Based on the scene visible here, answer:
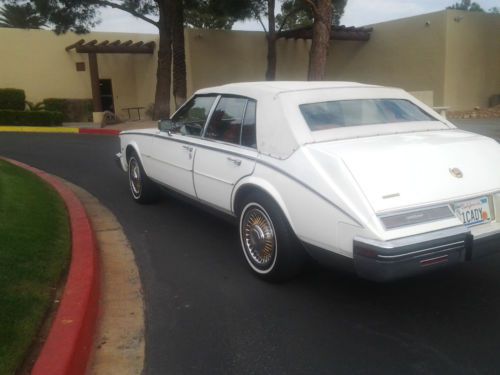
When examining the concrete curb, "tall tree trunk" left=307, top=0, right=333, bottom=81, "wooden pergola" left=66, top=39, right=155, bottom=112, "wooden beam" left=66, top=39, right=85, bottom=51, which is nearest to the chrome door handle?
"tall tree trunk" left=307, top=0, right=333, bottom=81

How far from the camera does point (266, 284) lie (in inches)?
168

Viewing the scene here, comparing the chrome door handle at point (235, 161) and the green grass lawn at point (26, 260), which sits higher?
the chrome door handle at point (235, 161)

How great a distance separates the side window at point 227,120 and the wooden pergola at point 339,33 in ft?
58.2

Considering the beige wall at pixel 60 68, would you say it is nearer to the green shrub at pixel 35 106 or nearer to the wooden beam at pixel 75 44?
the wooden beam at pixel 75 44

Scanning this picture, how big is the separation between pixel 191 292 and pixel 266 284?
616 mm

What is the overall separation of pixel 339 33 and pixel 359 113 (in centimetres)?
1920

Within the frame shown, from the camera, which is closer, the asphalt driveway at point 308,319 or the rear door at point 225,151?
the asphalt driveway at point 308,319

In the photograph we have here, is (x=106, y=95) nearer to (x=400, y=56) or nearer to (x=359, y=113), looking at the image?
(x=400, y=56)

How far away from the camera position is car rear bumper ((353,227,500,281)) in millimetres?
3219

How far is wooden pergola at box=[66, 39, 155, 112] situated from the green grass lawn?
1511cm

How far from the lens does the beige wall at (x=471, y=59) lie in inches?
798

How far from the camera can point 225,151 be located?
4.77 meters

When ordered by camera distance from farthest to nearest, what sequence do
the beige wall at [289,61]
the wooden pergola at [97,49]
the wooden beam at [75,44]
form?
the wooden beam at [75,44] → the wooden pergola at [97,49] → the beige wall at [289,61]

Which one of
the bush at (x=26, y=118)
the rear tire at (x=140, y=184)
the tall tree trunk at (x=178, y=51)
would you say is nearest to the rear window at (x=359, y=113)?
the rear tire at (x=140, y=184)
